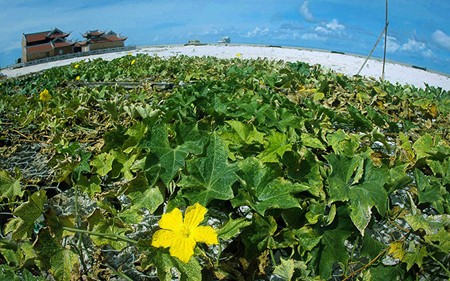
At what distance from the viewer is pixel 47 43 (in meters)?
25.1

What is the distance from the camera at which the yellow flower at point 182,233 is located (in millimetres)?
737

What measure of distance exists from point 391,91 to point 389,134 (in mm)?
936

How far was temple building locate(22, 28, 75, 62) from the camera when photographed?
24.2 metres

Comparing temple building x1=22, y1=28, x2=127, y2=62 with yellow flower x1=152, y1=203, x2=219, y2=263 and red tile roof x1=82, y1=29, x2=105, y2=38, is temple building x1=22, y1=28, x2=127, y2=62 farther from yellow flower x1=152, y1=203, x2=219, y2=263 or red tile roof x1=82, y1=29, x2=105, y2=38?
yellow flower x1=152, y1=203, x2=219, y2=263

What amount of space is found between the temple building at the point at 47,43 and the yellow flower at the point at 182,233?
1027 inches

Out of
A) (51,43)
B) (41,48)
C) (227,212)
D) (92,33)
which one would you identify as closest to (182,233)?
(227,212)

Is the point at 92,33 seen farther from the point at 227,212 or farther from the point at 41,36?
the point at 227,212

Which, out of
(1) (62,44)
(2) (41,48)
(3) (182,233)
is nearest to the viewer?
(3) (182,233)

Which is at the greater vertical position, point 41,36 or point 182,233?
point 182,233

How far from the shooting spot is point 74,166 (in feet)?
3.80

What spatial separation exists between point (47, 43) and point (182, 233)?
27.7 meters

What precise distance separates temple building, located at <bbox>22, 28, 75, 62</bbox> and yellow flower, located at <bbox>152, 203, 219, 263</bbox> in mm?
26094

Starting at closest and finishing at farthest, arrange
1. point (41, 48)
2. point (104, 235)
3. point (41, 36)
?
point (104, 235), point (41, 48), point (41, 36)

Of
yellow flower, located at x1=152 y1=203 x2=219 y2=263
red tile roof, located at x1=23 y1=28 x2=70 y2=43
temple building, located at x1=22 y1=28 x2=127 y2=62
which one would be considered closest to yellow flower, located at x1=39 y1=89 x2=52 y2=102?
yellow flower, located at x1=152 y1=203 x2=219 y2=263
